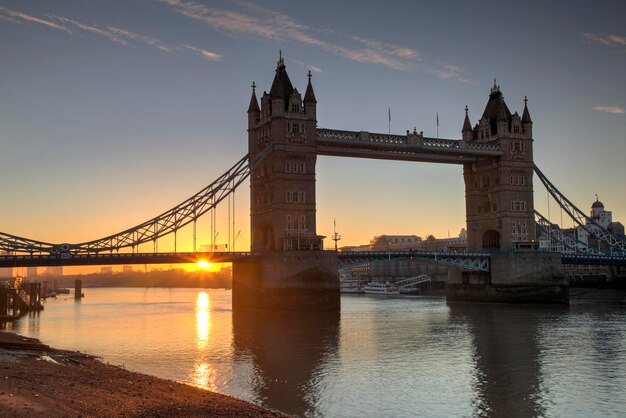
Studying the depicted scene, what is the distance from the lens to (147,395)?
95.9 ft

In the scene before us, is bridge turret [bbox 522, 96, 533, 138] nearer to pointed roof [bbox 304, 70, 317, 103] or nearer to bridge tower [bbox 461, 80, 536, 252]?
bridge tower [bbox 461, 80, 536, 252]

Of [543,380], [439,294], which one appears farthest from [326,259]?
[439,294]

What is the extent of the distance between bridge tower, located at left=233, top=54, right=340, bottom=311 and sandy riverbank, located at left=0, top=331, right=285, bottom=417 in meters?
44.5

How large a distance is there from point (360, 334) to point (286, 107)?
3619 centimetres

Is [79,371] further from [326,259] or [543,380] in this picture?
[326,259]

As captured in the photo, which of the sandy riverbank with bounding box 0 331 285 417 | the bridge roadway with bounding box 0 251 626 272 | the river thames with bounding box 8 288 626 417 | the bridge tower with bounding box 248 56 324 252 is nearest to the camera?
the sandy riverbank with bounding box 0 331 285 417

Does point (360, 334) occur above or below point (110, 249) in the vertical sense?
below

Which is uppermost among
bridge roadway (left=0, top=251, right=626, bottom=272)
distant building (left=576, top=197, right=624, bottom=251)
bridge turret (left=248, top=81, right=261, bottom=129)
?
bridge turret (left=248, top=81, right=261, bottom=129)

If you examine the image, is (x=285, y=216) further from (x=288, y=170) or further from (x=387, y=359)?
(x=387, y=359)

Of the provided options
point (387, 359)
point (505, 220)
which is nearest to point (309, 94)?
point (505, 220)

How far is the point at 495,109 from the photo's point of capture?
105938 millimetres

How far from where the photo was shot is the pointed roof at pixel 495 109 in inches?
4090

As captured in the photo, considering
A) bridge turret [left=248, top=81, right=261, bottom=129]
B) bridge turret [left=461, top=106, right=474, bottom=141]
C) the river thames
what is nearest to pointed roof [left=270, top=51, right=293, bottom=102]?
bridge turret [left=248, top=81, right=261, bottom=129]

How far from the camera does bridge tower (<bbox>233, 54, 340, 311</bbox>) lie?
267 ft
